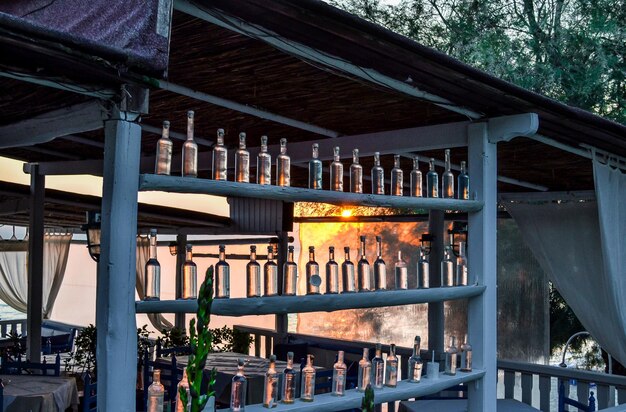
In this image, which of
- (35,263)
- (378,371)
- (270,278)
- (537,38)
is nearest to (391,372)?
(378,371)

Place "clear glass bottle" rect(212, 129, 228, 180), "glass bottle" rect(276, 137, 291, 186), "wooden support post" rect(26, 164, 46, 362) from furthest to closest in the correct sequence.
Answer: "wooden support post" rect(26, 164, 46, 362) < "glass bottle" rect(276, 137, 291, 186) < "clear glass bottle" rect(212, 129, 228, 180)

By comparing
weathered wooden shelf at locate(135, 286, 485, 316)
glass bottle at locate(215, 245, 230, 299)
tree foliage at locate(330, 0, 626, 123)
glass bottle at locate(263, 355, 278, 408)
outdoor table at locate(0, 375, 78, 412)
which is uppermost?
tree foliage at locate(330, 0, 626, 123)

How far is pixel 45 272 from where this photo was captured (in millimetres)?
14242

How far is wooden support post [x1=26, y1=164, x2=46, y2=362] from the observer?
7.04 meters

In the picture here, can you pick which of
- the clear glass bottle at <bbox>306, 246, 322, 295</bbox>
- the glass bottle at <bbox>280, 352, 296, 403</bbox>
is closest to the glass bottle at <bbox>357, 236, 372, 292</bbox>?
the clear glass bottle at <bbox>306, 246, 322, 295</bbox>

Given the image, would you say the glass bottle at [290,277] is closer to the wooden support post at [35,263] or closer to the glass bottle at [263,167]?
the glass bottle at [263,167]

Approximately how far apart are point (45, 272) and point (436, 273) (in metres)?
8.64

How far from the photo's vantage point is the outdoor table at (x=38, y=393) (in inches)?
230

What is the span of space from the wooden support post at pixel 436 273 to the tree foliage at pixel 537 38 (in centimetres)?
455

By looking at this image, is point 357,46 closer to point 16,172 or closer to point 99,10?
point 99,10

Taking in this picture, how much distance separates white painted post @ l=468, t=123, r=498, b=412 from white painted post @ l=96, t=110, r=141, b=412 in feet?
7.68

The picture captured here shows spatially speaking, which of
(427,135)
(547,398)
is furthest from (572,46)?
(427,135)

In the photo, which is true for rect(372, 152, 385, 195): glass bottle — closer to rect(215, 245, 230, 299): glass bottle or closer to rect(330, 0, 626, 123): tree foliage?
rect(215, 245, 230, 299): glass bottle

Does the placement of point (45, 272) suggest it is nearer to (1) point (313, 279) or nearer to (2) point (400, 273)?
(2) point (400, 273)
